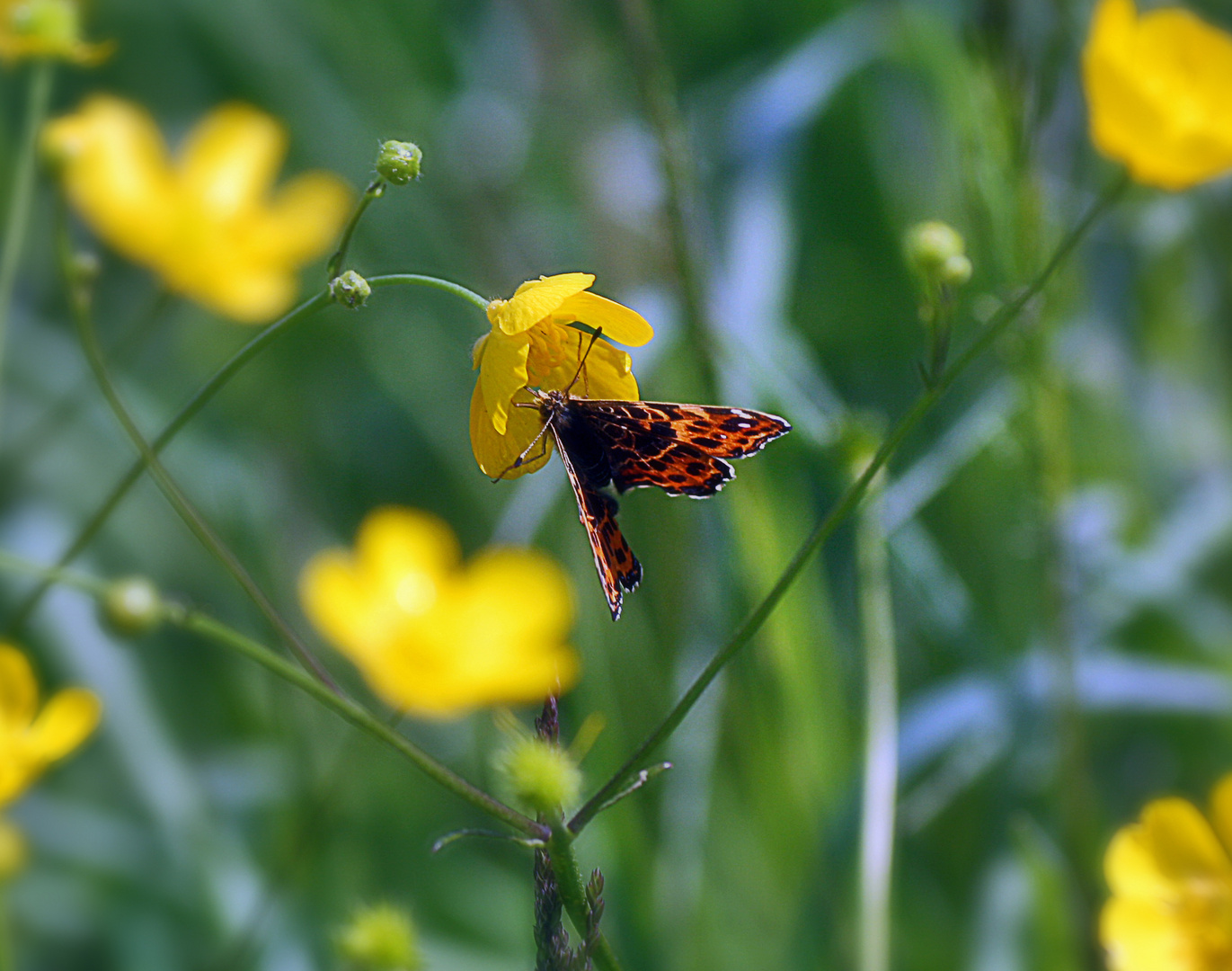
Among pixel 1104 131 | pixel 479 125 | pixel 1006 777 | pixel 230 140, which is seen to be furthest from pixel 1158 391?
pixel 230 140

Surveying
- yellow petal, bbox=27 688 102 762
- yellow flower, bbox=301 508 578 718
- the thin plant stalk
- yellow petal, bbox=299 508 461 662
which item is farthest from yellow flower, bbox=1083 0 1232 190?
yellow petal, bbox=299 508 461 662

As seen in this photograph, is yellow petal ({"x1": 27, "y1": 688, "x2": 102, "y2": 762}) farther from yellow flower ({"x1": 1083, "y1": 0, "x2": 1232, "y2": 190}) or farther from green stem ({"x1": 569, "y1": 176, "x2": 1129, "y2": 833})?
yellow flower ({"x1": 1083, "y1": 0, "x2": 1232, "y2": 190})

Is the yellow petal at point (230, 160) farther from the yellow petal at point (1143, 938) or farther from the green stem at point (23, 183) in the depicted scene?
the yellow petal at point (1143, 938)

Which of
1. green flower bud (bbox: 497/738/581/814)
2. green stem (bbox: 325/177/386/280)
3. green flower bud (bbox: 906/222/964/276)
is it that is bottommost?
green flower bud (bbox: 497/738/581/814)

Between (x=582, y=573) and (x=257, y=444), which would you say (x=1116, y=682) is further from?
(x=257, y=444)

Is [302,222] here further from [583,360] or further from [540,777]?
[540,777]

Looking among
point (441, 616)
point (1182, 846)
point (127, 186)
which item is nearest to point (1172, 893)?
point (1182, 846)
